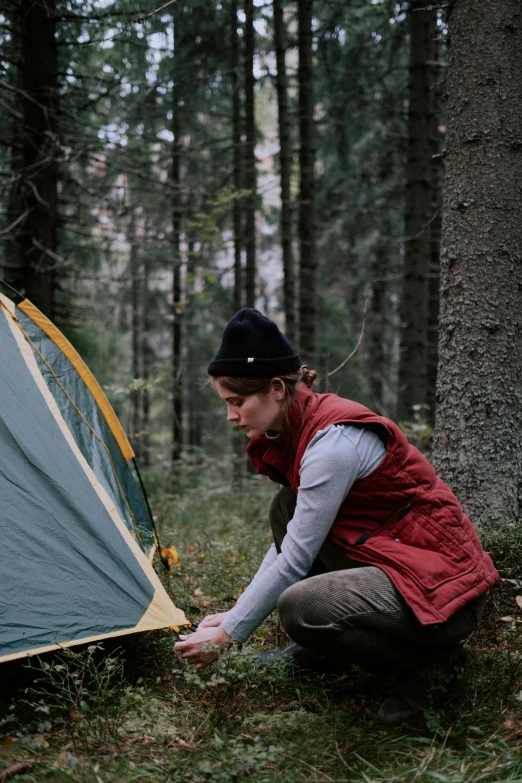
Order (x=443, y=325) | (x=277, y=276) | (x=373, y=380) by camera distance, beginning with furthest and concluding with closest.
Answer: (x=277, y=276) < (x=373, y=380) < (x=443, y=325)

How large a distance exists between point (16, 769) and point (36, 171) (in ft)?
19.9

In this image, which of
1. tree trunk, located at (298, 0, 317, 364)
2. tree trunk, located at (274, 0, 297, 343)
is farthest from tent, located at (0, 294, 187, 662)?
tree trunk, located at (274, 0, 297, 343)

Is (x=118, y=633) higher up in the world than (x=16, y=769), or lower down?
higher up

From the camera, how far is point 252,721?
2.35 metres

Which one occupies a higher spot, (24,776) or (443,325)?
(443,325)

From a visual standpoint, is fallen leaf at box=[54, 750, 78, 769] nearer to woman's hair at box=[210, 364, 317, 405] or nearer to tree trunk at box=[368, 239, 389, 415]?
woman's hair at box=[210, 364, 317, 405]

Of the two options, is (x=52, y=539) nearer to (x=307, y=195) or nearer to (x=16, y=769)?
(x=16, y=769)

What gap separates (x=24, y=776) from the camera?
2008mm

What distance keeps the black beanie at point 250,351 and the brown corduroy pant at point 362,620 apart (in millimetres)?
782

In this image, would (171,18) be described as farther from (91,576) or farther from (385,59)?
(91,576)

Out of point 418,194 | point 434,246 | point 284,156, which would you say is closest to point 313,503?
point 418,194

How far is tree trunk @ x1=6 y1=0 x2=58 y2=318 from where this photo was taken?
265 inches

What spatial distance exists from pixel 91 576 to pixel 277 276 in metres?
17.3

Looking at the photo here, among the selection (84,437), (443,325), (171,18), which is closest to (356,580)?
(443,325)
